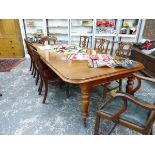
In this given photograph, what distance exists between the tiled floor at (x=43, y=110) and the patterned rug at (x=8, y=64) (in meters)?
0.76

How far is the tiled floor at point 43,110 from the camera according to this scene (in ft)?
5.47

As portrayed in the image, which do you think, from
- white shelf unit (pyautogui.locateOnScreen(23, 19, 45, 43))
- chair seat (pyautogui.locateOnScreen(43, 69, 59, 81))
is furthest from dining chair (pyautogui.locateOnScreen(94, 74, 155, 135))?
white shelf unit (pyautogui.locateOnScreen(23, 19, 45, 43))

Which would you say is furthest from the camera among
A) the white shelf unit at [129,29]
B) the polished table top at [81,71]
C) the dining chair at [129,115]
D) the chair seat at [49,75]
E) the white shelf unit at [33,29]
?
the white shelf unit at [33,29]

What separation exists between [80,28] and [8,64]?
2.34 meters

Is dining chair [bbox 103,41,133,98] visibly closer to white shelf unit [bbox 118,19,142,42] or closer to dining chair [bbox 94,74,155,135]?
dining chair [bbox 94,74,155,135]

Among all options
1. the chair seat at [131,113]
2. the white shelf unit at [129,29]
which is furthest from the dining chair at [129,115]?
the white shelf unit at [129,29]

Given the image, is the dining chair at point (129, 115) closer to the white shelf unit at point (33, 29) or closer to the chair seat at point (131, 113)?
the chair seat at point (131, 113)

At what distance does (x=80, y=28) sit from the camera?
438 centimetres

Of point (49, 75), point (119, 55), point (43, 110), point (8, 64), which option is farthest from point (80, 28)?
point (43, 110)

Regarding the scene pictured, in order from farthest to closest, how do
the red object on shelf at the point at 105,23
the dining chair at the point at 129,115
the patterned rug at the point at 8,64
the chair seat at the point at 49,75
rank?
the red object on shelf at the point at 105,23, the patterned rug at the point at 8,64, the chair seat at the point at 49,75, the dining chair at the point at 129,115

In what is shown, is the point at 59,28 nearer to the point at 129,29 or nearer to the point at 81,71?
the point at 129,29

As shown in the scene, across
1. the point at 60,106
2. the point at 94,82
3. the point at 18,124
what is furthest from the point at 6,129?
the point at 94,82

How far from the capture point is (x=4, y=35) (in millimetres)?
4324

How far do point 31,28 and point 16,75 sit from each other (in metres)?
1.99
